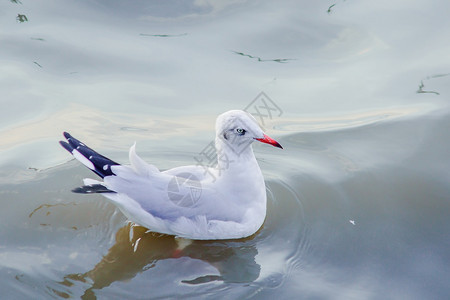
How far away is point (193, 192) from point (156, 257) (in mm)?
548

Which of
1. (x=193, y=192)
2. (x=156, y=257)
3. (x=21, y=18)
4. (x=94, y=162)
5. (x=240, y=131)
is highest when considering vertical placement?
(x=21, y=18)

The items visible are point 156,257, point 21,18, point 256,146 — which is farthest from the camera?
point 21,18

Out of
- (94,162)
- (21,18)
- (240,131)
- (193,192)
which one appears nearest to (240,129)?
(240,131)

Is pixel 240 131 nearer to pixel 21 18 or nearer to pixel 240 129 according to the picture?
pixel 240 129

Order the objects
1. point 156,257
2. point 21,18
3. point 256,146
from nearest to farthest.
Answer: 1. point 156,257
2. point 256,146
3. point 21,18

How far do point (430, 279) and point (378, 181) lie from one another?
1223mm

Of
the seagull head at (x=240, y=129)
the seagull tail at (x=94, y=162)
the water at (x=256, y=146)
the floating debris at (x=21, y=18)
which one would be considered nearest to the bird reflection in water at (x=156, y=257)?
the water at (x=256, y=146)


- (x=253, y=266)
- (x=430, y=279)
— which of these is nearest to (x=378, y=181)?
(x=430, y=279)

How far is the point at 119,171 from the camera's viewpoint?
4.43 metres

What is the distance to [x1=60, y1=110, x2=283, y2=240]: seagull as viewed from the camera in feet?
14.4

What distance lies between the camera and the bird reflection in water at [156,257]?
13.6 ft

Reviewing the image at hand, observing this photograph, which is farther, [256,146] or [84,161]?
[256,146]

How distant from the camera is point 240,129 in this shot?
445 centimetres

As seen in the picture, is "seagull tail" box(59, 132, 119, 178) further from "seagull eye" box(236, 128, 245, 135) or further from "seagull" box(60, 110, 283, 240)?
"seagull eye" box(236, 128, 245, 135)
